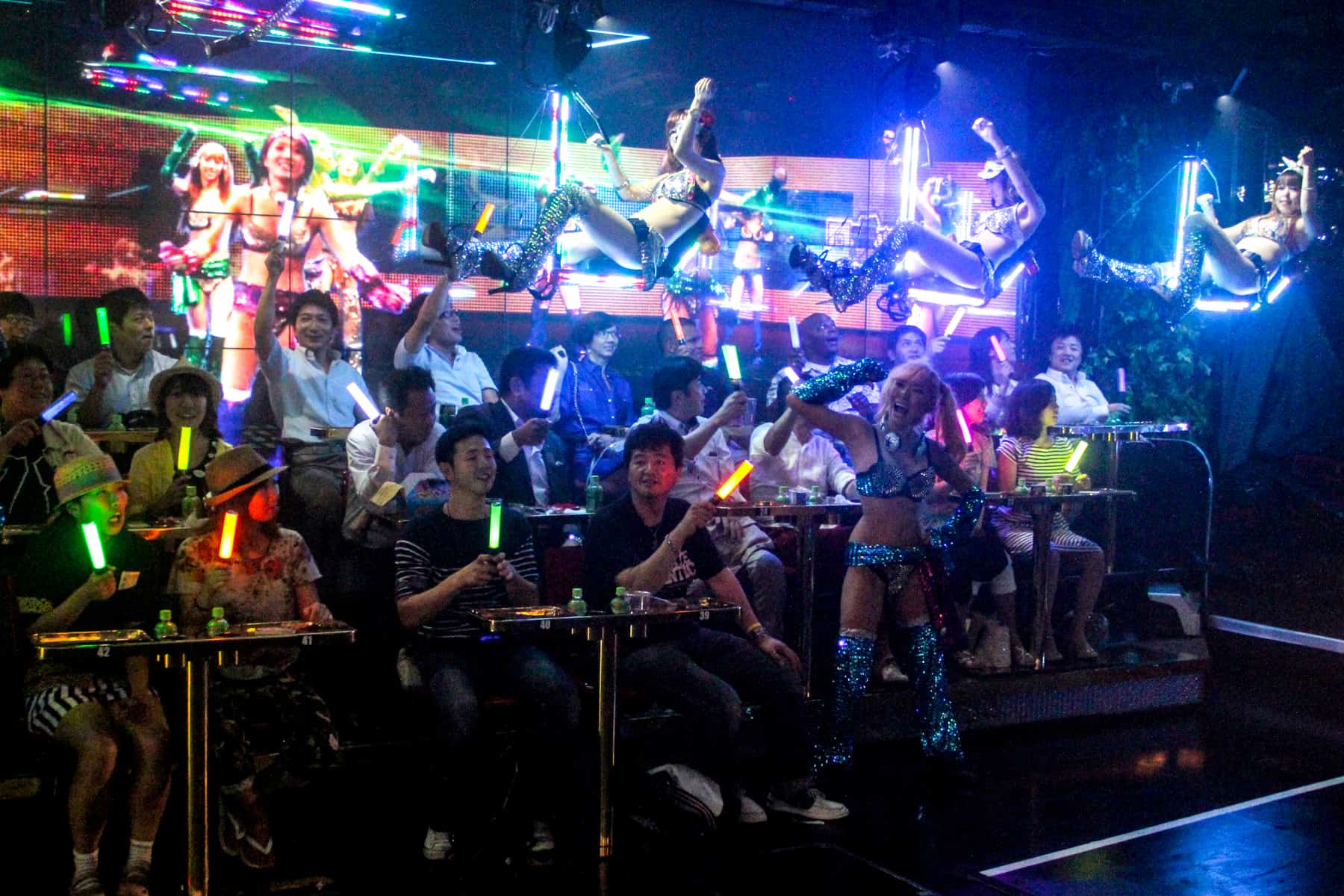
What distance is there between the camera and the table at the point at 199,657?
3.30 metres

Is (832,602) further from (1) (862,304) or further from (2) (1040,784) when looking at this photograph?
(1) (862,304)

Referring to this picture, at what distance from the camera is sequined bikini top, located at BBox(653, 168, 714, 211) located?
6.21m

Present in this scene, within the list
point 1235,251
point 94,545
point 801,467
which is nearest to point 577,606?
point 94,545

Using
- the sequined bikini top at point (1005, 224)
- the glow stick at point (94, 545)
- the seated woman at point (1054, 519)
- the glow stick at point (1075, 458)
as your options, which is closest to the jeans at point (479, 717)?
the glow stick at point (94, 545)

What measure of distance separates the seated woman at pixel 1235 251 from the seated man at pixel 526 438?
4.13 metres

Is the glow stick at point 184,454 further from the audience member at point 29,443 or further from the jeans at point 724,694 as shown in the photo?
the jeans at point 724,694

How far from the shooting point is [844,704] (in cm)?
495

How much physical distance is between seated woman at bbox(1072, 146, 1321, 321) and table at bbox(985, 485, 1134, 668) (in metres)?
2.61

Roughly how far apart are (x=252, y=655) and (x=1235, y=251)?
284 inches

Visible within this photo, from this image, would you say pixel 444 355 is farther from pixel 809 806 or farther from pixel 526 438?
pixel 809 806

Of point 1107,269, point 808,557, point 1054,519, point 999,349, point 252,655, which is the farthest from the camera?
point 1107,269

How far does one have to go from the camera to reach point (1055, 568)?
6.22 metres

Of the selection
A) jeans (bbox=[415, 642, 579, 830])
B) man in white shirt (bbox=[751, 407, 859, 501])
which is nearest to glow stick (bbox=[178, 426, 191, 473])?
jeans (bbox=[415, 642, 579, 830])

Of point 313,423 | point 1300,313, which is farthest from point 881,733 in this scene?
point 1300,313
